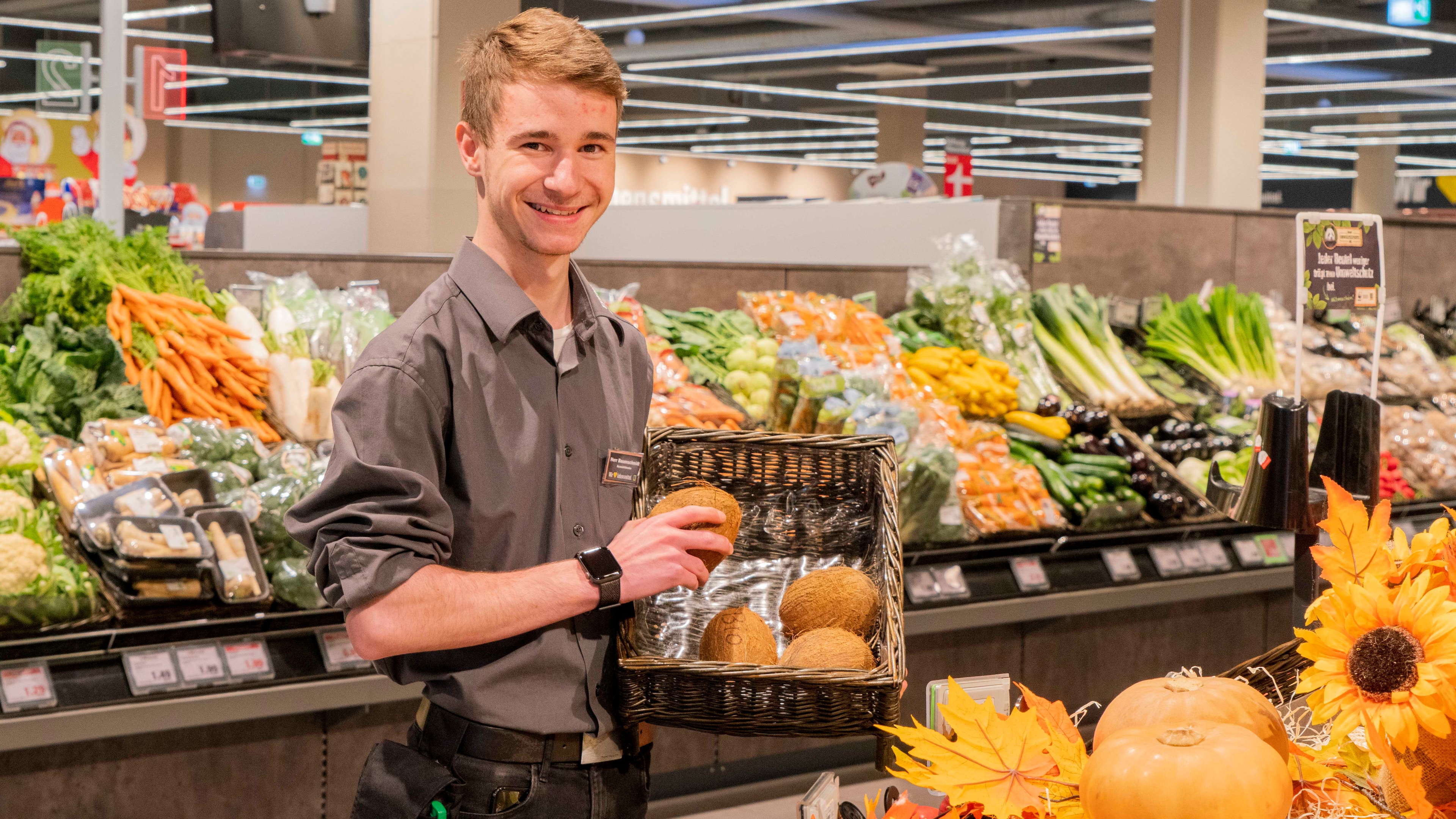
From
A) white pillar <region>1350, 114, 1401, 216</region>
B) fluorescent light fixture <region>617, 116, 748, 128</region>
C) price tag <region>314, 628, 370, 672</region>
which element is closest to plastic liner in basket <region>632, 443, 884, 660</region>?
price tag <region>314, 628, 370, 672</region>

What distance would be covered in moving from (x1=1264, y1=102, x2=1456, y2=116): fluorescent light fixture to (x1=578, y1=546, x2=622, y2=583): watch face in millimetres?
19198

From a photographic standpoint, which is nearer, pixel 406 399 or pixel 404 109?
pixel 406 399

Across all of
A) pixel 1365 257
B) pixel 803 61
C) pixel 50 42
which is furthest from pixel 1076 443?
pixel 803 61

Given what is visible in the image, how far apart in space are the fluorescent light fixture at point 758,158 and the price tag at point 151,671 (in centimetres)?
1747

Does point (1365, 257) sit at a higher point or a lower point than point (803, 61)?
lower

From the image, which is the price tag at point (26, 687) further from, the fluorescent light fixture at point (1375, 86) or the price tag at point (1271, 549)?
the fluorescent light fixture at point (1375, 86)

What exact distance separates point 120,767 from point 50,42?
4371 mm

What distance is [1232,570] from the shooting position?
416cm

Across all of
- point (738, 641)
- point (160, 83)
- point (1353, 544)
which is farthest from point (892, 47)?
point (1353, 544)

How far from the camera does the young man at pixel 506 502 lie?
1359mm

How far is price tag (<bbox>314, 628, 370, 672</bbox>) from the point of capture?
2.73 m

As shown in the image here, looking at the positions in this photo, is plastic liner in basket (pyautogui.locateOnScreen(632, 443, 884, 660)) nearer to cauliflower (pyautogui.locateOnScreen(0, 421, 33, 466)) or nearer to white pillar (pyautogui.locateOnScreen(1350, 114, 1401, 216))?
cauliflower (pyautogui.locateOnScreen(0, 421, 33, 466))

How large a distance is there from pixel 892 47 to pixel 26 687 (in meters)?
14.3

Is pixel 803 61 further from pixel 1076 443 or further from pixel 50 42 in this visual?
pixel 1076 443
